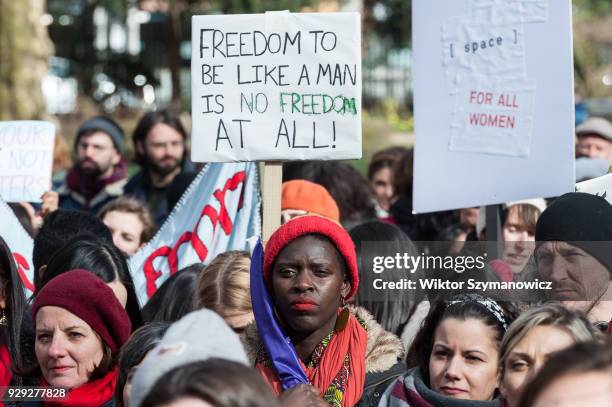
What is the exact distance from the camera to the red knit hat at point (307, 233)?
4.28 m

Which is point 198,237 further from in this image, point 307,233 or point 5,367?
point 307,233

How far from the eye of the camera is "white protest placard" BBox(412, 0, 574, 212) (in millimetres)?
5617

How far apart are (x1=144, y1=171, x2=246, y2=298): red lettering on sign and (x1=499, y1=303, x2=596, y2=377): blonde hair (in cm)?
296

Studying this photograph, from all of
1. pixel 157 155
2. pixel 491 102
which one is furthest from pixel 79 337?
pixel 157 155

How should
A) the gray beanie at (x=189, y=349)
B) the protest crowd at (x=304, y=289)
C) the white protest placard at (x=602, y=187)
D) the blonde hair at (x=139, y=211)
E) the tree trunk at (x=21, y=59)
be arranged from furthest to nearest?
the tree trunk at (x=21, y=59) → the blonde hair at (x=139, y=211) → the white protest placard at (x=602, y=187) → the protest crowd at (x=304, y=289) → the gray beanie at (x=189, y=349)

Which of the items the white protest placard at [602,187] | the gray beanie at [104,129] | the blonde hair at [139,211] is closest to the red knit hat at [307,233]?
the white protest placard at [602,187]

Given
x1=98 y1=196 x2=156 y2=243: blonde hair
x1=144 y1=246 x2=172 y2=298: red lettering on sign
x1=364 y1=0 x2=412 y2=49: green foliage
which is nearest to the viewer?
x1=144 y1=246 x2=172 y2=298: red lettering on sign

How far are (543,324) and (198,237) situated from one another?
314 centimetres

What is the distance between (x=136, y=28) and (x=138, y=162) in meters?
16.8

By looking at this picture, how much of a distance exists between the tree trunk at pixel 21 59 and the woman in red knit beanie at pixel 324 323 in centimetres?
1352

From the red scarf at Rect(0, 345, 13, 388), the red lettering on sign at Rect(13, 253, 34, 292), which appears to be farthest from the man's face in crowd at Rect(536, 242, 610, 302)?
the red lettering on sign at Rect(13, 253, 34, 292)

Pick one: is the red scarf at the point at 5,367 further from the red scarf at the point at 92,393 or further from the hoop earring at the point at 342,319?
the hoop earring at the point at 342,319

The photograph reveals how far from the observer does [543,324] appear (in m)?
3.51

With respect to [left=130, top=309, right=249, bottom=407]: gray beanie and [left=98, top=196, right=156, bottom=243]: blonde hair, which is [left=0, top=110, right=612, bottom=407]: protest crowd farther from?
[left=98, top=196, right=156, bottom=243]: blonde hair
